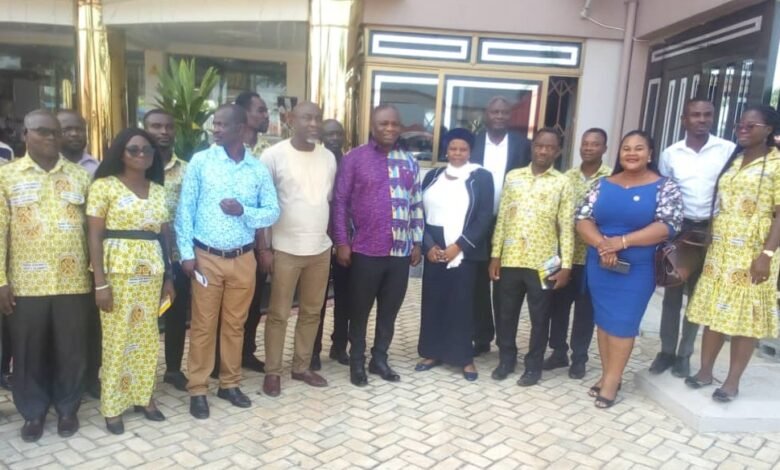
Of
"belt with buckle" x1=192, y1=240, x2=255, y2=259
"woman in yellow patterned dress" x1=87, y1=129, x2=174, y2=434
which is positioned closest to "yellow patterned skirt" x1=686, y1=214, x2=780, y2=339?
"belt with buckle" x1=192, y1=240, x2=255, y2=259

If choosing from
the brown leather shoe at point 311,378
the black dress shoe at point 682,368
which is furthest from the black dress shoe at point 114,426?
the black dress shoe at point 682,368

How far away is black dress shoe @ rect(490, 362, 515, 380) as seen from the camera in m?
4.23

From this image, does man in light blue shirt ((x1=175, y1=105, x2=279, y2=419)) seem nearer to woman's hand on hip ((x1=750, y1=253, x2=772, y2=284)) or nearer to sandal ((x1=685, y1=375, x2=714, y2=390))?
woman's hand on hip ((x1=750, y1=253, x2=772, y2=284))

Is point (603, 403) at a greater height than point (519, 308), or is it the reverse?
point (519, 308)

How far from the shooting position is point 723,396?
3.67 metres

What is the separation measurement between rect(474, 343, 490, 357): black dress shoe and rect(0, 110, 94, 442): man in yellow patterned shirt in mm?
2733

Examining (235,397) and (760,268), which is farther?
(235,397)

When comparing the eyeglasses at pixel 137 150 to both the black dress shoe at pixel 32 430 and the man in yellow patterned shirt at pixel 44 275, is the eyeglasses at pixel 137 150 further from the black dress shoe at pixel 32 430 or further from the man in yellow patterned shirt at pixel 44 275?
the black dress shoe at pixel 32 430

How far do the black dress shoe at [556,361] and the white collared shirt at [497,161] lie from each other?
1234 mm

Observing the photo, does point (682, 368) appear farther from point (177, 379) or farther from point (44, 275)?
point (44, 275)

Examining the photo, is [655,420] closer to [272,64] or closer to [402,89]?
[402,89]

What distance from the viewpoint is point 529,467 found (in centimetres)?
309

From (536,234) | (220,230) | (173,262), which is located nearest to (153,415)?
(173,262)

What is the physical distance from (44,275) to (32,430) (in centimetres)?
83
